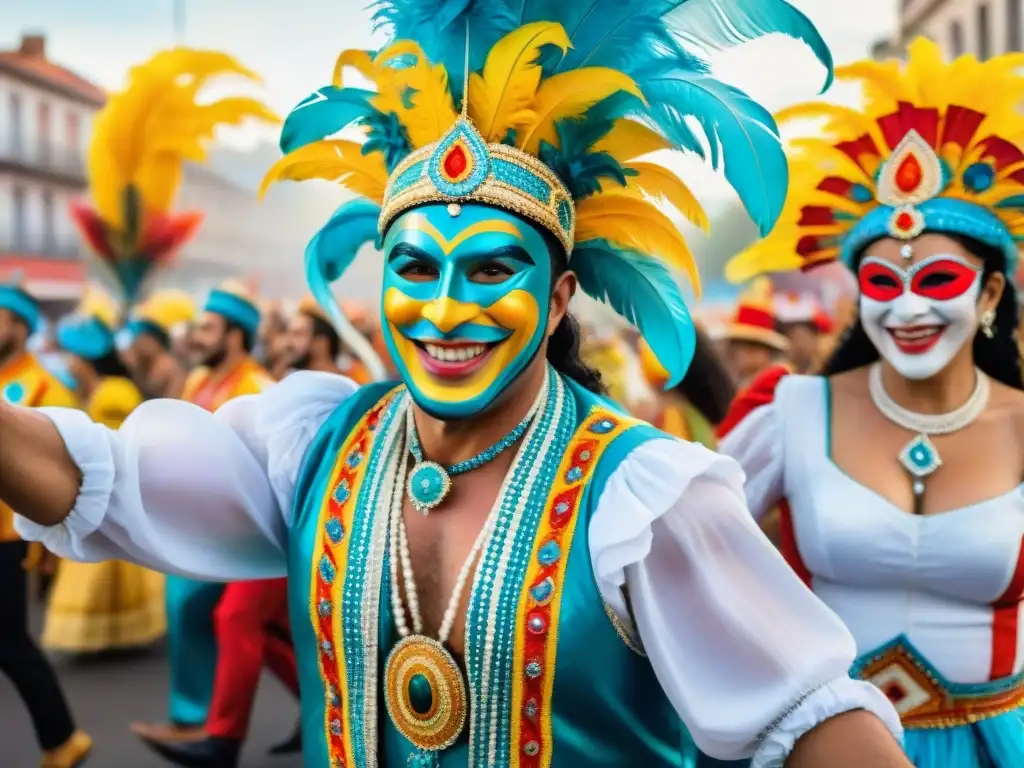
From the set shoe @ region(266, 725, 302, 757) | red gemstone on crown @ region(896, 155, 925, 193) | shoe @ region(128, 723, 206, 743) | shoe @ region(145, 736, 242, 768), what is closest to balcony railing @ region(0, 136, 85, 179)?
shoe @ region(266, 725, 302, 757)

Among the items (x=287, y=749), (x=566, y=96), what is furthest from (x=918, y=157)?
(x=287, y=749)

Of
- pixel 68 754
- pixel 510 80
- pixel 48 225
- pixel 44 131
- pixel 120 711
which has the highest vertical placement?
pixel 44 131

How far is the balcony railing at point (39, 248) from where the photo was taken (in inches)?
923

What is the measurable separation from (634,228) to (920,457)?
1.21 meters

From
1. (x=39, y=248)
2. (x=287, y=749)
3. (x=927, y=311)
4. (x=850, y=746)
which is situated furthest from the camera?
(x=39, y=248)

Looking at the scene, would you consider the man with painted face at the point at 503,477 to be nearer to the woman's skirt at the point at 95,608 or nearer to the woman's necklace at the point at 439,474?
the woman's necklace at the point at 439,474

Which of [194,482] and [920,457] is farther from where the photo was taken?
[920,457]

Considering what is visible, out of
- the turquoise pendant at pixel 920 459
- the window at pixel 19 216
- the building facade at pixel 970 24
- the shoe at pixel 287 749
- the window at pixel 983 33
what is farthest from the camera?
the window at pixel 19 216

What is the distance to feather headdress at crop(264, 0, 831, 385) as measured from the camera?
1936mm

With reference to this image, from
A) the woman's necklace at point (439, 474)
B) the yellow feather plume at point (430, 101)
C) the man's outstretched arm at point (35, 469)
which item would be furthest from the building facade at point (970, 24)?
the man's outstretched arm at point (35, 469)

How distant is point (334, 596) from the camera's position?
6.47 ft

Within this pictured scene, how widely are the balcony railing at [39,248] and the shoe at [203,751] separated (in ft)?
67.2

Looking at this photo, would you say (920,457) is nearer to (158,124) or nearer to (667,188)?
(667,188)

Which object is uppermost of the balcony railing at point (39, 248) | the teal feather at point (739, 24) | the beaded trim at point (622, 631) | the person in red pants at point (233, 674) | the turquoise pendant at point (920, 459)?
the balcony railing at point (39, 248)
